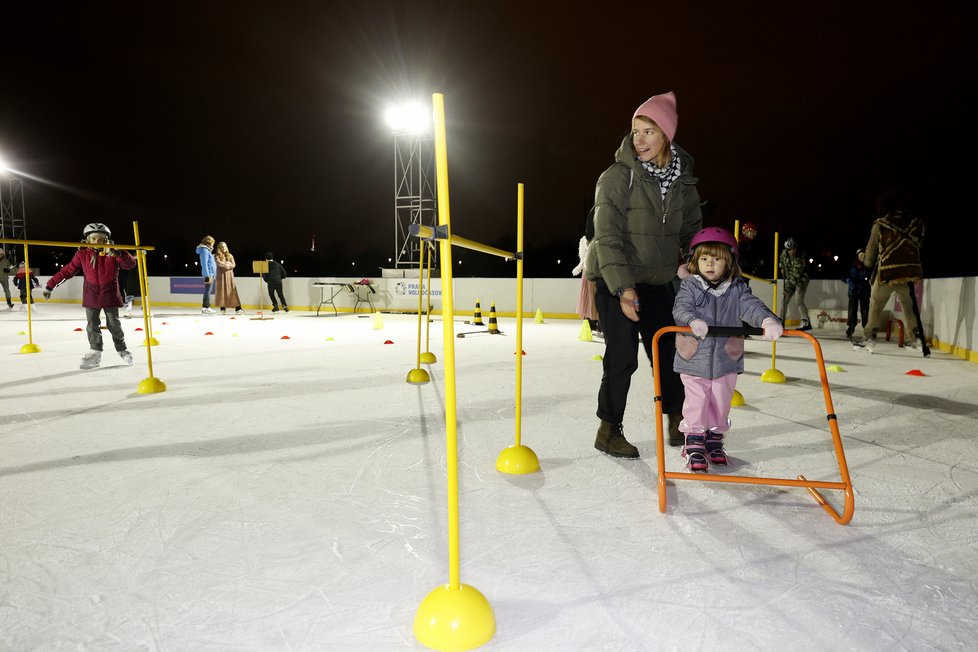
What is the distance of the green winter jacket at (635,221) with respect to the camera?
8.56 feet

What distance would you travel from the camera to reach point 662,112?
100 inches

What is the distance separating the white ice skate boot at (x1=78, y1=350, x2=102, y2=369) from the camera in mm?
5325

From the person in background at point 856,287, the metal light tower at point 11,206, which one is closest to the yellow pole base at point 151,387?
the person in background at point 856,287

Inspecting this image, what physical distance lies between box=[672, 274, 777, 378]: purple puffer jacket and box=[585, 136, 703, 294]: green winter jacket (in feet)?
0.65

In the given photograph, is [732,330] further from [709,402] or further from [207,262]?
[207,262]

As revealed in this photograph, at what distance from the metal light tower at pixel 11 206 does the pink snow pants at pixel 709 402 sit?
2743 centimetres

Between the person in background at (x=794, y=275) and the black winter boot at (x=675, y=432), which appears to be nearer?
the black winter boot at (x=675, y=432)

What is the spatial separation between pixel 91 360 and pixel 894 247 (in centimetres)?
815

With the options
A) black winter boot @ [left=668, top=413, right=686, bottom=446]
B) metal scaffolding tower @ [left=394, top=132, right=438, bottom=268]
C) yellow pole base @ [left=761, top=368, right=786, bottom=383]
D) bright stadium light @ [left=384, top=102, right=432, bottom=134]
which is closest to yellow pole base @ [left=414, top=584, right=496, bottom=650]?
black winter boot @ [left=668, top=413, right=686, bottom=446]

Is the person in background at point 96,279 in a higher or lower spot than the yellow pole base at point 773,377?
higher

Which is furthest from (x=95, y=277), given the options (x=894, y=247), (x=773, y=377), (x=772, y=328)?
(x=894, y=247)

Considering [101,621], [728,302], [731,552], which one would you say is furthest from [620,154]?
[101,621]

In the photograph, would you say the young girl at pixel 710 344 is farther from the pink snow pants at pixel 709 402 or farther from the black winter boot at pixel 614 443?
the black winter boot at pixel 614 443

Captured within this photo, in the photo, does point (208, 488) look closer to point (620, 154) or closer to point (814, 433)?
point (620, 154)
